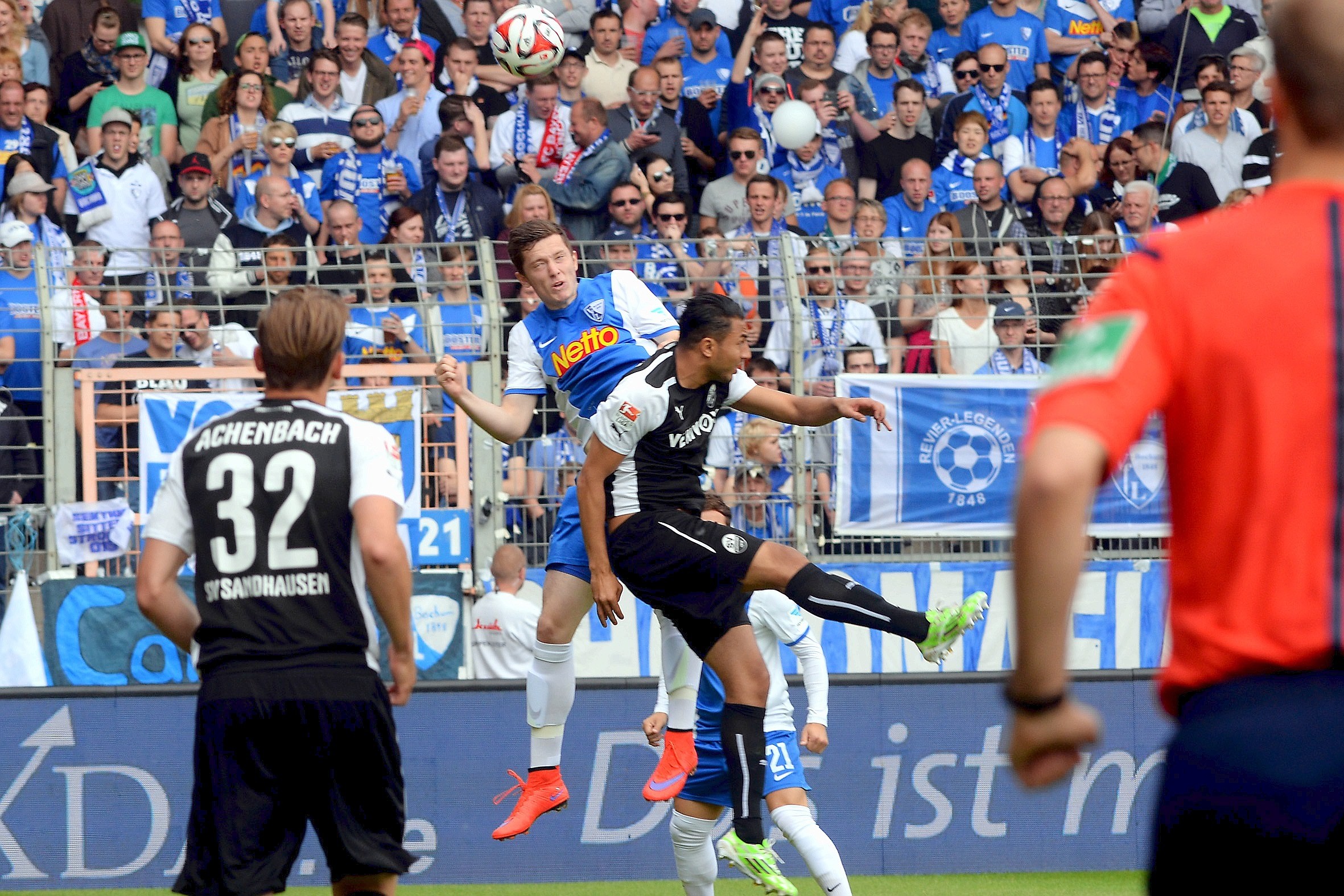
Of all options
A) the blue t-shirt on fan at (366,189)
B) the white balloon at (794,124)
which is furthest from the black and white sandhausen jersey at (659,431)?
the white balloon at (794,124)

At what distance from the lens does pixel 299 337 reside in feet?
13.7

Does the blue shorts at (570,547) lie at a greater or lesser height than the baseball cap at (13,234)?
lesser

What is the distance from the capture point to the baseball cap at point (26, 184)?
11406 millimetres

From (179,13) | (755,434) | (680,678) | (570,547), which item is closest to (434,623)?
(755,434)

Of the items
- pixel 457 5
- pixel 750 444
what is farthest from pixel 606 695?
pixel 457 5

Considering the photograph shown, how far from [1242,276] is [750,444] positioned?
→ 26.4 ft

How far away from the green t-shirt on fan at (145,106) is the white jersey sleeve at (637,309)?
279 inches

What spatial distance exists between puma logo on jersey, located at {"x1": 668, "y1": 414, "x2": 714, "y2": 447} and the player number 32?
8.08 ft

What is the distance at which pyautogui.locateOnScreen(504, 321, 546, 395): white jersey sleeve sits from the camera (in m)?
7.08

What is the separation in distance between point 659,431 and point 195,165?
704 centimetres

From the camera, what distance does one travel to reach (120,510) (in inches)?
378

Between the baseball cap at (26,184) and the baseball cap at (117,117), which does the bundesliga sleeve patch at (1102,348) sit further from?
the baseball cap at (117,117)

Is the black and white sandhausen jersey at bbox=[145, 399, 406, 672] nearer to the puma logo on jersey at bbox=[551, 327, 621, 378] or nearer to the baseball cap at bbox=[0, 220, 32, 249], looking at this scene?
the puma logo on jersey at bbox=[551, 327, 621, 378]

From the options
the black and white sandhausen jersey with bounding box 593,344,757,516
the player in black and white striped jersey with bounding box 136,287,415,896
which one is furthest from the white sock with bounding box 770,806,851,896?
the player in black and white striped jersey with bounding box 136,287,415,896
